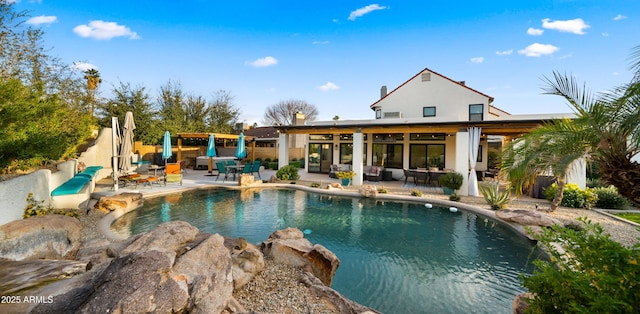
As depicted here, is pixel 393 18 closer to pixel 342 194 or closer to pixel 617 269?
pixel 342 194

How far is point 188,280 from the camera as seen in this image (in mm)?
2768

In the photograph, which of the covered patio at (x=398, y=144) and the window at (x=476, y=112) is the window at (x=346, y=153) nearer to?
the covered patio at (x=398, y=144)

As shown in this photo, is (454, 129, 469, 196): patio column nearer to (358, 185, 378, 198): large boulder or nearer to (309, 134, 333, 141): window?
(358, 185, 378, 198): large boulder

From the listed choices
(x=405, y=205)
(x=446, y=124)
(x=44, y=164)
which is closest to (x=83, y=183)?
(x=44, y=164)

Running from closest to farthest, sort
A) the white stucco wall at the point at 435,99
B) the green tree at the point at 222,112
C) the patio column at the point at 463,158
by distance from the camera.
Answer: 1. the patio column at the point at 463,158
2. the white stucco wall at the point at 435,99
3. the green tree at the point at 222,112

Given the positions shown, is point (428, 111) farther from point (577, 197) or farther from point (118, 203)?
point (118, 203)

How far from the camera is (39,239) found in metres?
4.95

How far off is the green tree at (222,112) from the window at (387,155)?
19.6 m

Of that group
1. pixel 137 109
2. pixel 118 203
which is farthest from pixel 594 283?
pixel 137 109

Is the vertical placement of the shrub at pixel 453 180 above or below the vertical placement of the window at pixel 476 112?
below

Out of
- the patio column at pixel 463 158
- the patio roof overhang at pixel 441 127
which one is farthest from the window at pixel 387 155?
the patio column at pixel 463 158

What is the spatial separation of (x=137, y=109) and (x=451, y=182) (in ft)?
77.5

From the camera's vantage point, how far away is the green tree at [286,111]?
47.6 meters

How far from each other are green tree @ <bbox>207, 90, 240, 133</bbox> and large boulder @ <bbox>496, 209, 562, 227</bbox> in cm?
2841
